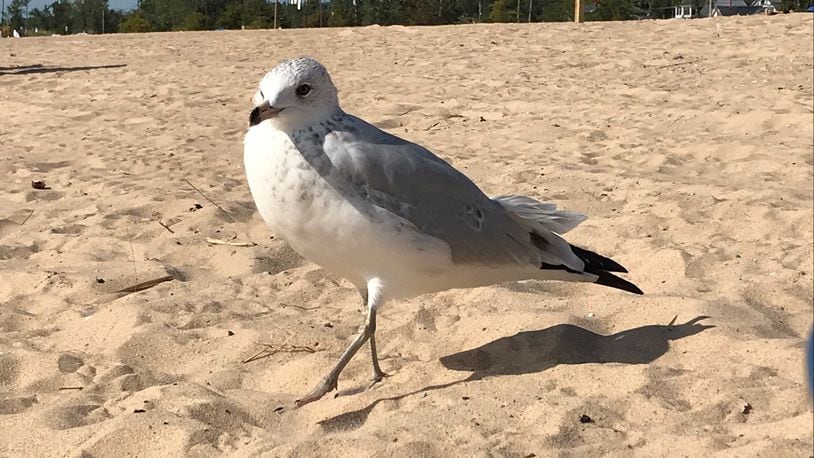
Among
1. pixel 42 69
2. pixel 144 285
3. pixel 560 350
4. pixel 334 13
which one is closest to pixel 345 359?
pixel 560 350

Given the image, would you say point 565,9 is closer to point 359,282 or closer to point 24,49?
point 24,49

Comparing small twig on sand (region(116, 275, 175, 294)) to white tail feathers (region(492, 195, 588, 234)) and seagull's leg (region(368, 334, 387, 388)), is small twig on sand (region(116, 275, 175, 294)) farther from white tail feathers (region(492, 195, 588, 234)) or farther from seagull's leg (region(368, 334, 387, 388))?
white tail feathers (region(492, 195, 588, 234))

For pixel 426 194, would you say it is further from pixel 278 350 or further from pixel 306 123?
pixel 278 350

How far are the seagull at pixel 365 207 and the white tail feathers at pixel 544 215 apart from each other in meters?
0.07

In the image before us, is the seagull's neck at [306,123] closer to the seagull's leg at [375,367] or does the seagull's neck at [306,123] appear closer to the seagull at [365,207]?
the seagull at [365,207]

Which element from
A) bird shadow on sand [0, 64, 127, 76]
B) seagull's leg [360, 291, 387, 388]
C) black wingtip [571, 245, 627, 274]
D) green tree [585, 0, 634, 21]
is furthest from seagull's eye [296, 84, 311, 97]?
green tree [585, 0, 634, 21]

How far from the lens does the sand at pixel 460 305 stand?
2.48 metres

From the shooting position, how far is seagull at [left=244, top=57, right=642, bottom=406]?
8.57ft

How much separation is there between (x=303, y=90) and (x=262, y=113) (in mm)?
140

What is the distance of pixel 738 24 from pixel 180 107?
6.10 metres

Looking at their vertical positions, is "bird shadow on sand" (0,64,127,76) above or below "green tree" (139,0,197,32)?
below

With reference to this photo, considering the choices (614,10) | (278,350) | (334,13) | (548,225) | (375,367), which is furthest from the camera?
(334,13)

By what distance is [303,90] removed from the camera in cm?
267

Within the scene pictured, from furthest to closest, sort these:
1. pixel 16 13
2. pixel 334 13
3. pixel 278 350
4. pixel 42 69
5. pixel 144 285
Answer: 1. pixel 16 13
2. pixel 334 13
3. pixel 42 69
4. pixel 144 285
5. pixel 278 350
